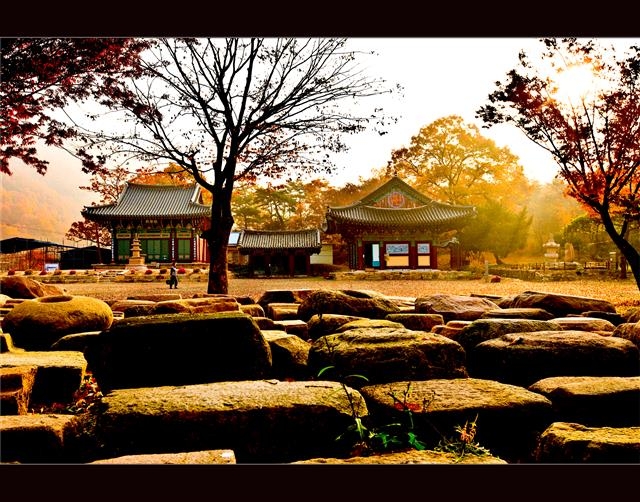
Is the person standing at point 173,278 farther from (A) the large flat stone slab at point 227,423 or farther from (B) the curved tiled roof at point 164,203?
(A) the large flat stone slab at point 227,423

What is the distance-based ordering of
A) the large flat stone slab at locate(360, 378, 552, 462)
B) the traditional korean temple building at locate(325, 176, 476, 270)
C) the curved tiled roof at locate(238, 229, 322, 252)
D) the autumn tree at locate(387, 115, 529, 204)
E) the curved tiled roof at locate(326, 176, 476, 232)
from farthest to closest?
1. the curved tiled roof at locate(238, 229, 322, 252)
2. the curved tiled roof at locate(326, 176, 476, 232)
3. the traditional korean temple building at locate(325, 176, 476, 270)
4. the autumn tree at locate(387, 115, 529, 204)
5. the large flat stone slab at locate(360, 378, 552, 462)

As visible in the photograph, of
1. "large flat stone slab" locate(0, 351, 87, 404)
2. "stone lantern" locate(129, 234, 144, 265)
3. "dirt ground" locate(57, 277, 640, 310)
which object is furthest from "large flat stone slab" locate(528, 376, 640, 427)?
"stone lantern" locate(129, 234, 144, 265)

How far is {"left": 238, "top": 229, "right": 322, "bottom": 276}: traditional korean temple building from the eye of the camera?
8766mm

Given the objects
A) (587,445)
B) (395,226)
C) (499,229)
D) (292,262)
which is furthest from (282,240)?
(587,445)

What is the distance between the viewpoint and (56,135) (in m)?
4.16

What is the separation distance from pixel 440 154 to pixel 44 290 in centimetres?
445

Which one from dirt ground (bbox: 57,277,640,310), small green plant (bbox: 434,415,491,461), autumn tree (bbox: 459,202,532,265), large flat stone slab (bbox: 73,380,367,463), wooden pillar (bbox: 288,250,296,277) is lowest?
small green plant (bbox: 434,415,491,461)

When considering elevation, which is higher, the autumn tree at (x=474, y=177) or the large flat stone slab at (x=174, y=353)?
the autumn tree at (x=474, y=177)

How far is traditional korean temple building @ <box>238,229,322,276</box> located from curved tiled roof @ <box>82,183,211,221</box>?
1230mm

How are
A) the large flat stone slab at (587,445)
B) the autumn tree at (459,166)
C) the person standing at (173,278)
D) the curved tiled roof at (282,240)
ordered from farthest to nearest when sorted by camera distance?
the curved tiled roof at (282,240) < the person standing at (173,278) < the autumn tree at (459,166) < the large flat stone slab at (587,445)

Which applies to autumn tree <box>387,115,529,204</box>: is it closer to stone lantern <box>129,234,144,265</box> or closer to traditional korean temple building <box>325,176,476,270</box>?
traditional korean temple building <box>325,176,476,270</box>

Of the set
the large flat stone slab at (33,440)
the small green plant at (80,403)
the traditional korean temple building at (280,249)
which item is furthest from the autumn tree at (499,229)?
the large flat stone slab at (33,440)

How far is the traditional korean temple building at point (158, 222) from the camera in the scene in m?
6.32

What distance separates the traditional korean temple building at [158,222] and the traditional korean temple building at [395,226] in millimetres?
2795
